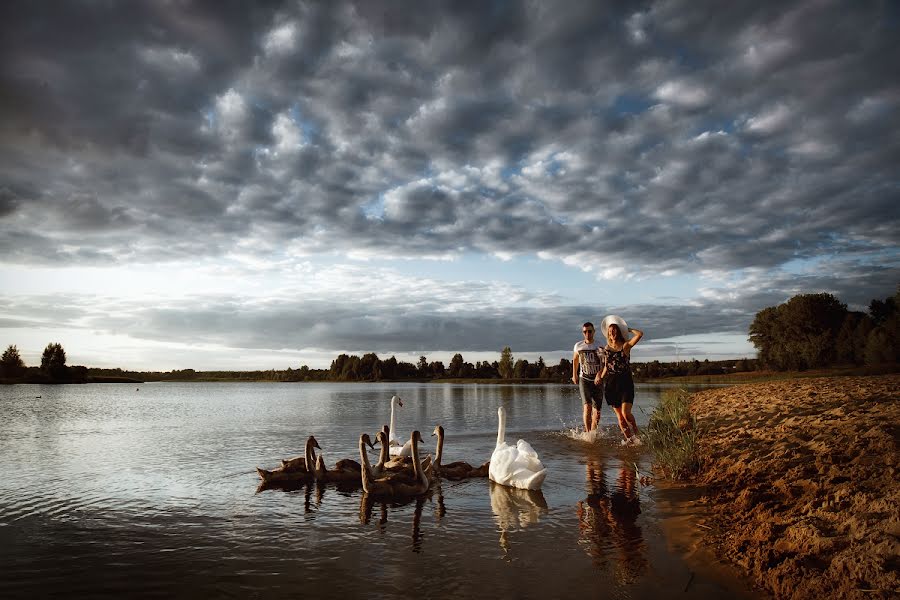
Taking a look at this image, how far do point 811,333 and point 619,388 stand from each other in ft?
267

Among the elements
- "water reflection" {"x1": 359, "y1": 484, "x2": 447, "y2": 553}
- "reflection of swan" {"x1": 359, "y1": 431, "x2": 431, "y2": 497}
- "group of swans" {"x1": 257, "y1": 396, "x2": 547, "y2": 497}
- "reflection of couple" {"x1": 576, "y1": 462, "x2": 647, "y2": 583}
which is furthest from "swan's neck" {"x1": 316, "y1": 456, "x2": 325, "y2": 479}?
"reflection of couple" {"x1": 576, "y1": 462, "x2": 647, "y2": 583}

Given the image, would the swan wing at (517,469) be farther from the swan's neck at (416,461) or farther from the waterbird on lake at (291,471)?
the waterbird on lake at (291,471)

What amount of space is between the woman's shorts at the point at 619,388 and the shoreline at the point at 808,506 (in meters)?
2.34

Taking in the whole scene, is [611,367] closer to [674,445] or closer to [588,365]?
[588,365]

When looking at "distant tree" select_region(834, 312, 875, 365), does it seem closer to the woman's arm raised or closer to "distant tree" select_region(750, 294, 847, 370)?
"distant tree" select_region(750, 294, 847, 370)

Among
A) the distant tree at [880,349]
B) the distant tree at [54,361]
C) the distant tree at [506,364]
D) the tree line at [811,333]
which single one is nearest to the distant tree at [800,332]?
the tree line at [811,333]

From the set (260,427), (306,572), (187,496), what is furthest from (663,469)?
(260,427)

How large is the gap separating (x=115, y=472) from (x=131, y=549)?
22.8 feet

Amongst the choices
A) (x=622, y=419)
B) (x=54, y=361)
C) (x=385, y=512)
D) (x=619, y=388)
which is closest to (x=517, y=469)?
(x=385, y=512)

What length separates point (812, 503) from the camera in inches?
268

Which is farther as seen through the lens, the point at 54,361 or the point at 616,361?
the point at 54,361

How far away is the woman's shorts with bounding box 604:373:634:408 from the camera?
14605mm

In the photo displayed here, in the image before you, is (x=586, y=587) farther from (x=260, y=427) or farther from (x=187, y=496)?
(x=260, y=427)

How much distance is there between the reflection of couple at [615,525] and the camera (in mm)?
6461
